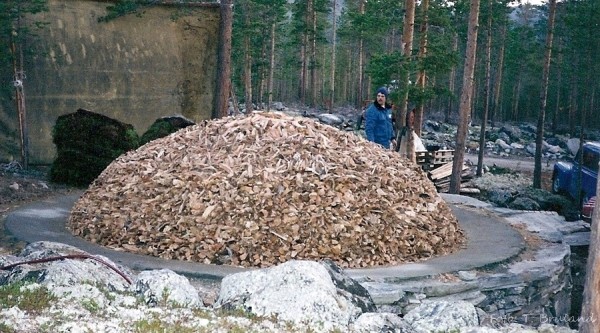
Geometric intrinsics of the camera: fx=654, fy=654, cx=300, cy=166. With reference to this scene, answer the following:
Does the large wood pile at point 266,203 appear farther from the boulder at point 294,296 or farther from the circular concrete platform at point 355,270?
the boulder at point 294,296

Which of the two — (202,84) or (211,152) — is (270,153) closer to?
(211,152)

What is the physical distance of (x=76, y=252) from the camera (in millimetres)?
6141

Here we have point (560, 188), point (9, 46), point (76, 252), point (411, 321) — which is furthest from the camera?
point (560, 188)

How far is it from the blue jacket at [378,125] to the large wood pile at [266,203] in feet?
6.50

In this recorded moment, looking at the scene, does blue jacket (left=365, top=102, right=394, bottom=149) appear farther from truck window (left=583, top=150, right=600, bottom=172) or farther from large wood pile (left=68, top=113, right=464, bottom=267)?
truck window (left=583, top=150, right=600, bottom=172)

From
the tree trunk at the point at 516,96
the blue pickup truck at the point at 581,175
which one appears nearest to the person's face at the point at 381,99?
the blue pickup truck at the point at 581,175

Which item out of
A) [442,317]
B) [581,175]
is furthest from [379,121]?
[581,175]

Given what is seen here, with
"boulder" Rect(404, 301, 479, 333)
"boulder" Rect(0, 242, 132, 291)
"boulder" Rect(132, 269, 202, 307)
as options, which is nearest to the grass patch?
"boulder" Rect(0, 242, 132, 291)

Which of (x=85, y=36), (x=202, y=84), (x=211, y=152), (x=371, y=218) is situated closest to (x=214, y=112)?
(x=202, y=84)

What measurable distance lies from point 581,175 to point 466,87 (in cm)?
337

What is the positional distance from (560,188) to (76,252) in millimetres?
14470

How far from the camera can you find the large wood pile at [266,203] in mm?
7031

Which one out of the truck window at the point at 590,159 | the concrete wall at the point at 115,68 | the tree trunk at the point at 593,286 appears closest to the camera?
the tree trunk at the point at 593,286

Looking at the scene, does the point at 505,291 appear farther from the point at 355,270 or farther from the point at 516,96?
the point at 516,96
